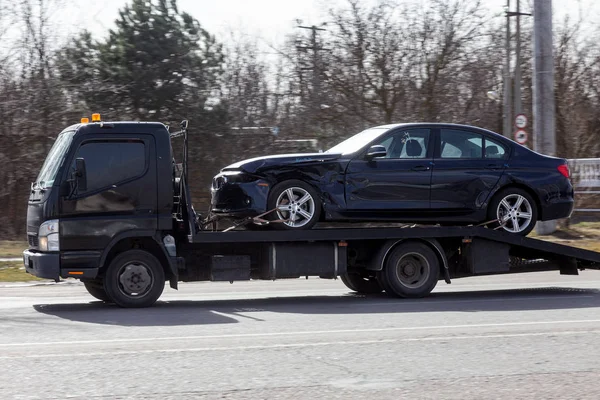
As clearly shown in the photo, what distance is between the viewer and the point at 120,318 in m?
10.3

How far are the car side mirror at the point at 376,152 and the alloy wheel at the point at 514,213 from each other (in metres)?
1.86

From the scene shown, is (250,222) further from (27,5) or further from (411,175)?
(27,5)

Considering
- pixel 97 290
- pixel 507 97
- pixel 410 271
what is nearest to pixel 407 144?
pixel 410 271

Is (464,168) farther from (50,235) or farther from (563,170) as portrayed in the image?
(50,235)

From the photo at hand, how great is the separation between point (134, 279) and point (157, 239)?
55 centimetres

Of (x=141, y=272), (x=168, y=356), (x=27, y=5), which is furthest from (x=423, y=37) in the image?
(x=168, y=356)

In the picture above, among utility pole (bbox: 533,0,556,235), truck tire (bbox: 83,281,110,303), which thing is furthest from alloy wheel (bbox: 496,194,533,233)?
utility pole (bbox: 533,0,556,235)

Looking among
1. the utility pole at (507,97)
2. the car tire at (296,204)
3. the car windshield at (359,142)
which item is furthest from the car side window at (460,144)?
the utility pole at (507,97)

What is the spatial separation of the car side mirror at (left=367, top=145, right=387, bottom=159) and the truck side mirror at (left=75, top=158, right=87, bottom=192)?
3609mm

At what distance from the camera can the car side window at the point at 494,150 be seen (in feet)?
41.4

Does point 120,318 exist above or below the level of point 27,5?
below

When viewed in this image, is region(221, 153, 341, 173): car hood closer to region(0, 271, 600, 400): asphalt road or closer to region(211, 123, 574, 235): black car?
region(211, 123, 574, 235): black car

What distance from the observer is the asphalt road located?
6648 mm

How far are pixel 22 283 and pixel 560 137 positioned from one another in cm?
2158
